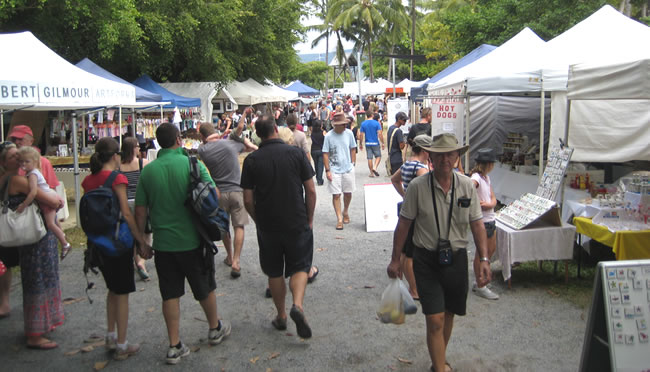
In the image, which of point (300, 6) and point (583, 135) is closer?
point (583, 135)

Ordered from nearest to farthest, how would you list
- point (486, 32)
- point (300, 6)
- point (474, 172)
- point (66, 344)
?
1. point (66, 344)
2. point (474, 172)
3. point (486, 32)
4. point (300, 6)

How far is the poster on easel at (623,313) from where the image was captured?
3432 millimetres

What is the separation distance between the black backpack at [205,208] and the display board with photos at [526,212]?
3362 mm

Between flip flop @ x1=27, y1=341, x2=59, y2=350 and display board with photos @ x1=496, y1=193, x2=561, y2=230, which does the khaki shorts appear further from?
display board with photos @ x1=496, y1=193, x2=561, y2=230

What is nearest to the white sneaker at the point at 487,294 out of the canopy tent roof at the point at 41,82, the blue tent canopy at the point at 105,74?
the canopy tent roof at the point at 41,82

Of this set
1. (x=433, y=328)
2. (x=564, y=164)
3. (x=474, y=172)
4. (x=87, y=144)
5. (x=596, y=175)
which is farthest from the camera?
(x=87, y=144)

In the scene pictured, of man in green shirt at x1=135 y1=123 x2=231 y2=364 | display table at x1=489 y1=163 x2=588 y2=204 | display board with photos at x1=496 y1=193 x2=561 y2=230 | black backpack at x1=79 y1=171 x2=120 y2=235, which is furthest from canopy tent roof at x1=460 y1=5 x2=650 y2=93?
black backpack at x1=79 y1=171 x2=120 y2=235

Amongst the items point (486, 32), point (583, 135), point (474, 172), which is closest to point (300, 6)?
point (486, 32)

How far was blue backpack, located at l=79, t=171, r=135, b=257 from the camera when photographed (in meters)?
4.27

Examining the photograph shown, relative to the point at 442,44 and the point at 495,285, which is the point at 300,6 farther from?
the point at 495,285

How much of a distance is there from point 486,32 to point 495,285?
19.1 m

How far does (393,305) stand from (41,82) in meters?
6.29

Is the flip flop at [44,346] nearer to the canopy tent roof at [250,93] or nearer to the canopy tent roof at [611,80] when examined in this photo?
the canopy tent roof at [611,80]

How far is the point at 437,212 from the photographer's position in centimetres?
388
